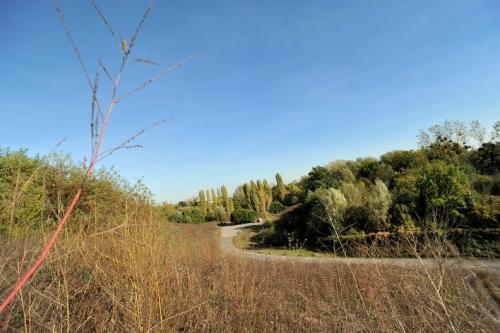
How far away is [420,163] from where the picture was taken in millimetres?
20641

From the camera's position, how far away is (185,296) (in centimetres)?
407

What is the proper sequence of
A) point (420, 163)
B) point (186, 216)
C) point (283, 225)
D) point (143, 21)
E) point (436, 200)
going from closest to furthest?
point (143, 21) < point (436, 200) < point (420, 163) < point (283, 225) < point (186, 216)

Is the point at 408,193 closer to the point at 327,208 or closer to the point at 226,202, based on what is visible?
the point at 327,208

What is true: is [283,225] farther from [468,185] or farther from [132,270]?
[132,270]

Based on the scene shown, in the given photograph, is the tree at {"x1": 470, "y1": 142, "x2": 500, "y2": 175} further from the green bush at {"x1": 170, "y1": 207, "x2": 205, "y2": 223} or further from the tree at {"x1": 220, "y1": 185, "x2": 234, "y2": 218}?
the green bush at {"x1": 170, "y1": 207, "x2": 205, "y2": 223}

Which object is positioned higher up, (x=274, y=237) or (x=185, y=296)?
(x=185, y=296)

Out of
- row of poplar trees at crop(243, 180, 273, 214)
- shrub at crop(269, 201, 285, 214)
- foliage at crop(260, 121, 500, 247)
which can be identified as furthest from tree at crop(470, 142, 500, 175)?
row of poplar trees at crop(243, 180, 273, 214)

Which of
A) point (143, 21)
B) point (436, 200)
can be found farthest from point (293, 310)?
point (436, 200)

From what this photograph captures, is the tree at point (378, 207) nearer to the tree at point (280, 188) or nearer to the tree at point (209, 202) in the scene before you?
the tree at point (280, 188)

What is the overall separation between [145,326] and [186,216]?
32.8 metres

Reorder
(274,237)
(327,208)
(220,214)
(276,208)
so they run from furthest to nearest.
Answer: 1. (220,214)
2. (276,208)
3. (274,237)
4. (327,208)

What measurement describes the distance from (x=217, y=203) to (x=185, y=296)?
35488mm

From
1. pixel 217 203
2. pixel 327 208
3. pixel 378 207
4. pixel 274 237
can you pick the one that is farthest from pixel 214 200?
pixel 378 207

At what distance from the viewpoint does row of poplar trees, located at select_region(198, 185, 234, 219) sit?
35081 mm
